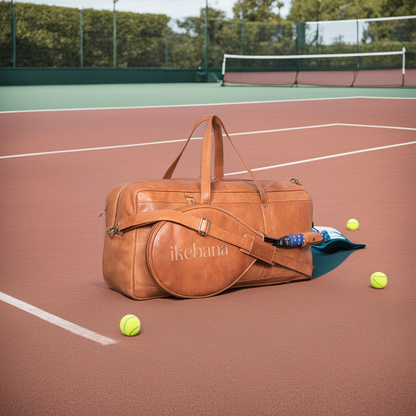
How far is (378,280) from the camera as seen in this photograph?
3.39 meters

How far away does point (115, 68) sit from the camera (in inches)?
1155

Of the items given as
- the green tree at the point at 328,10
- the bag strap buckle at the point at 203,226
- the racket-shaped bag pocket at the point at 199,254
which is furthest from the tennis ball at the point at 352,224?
the green tree at the point at 328,10

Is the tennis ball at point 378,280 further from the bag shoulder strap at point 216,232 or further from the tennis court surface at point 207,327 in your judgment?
the bag shoulder strap at point 216,232

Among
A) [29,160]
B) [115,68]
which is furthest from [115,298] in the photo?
[115,68]

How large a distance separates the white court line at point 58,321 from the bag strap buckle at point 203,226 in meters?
0.72

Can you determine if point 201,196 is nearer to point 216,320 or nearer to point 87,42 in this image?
point 216,320

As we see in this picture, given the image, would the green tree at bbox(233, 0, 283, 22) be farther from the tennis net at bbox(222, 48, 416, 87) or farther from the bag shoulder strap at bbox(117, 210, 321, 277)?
the bag shoulder strap at bbox(117, 210, 321, 277)

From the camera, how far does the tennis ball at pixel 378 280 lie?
339 cm

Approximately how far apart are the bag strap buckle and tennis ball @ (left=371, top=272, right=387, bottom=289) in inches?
39.0

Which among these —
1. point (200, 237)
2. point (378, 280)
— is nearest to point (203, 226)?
point (200, 237)

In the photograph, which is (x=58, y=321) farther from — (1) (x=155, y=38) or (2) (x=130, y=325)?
(1) (x=155, y=38)

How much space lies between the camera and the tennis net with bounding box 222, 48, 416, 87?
88.8 ft

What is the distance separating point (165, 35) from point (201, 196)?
100ft

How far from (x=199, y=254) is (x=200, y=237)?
9 cm
